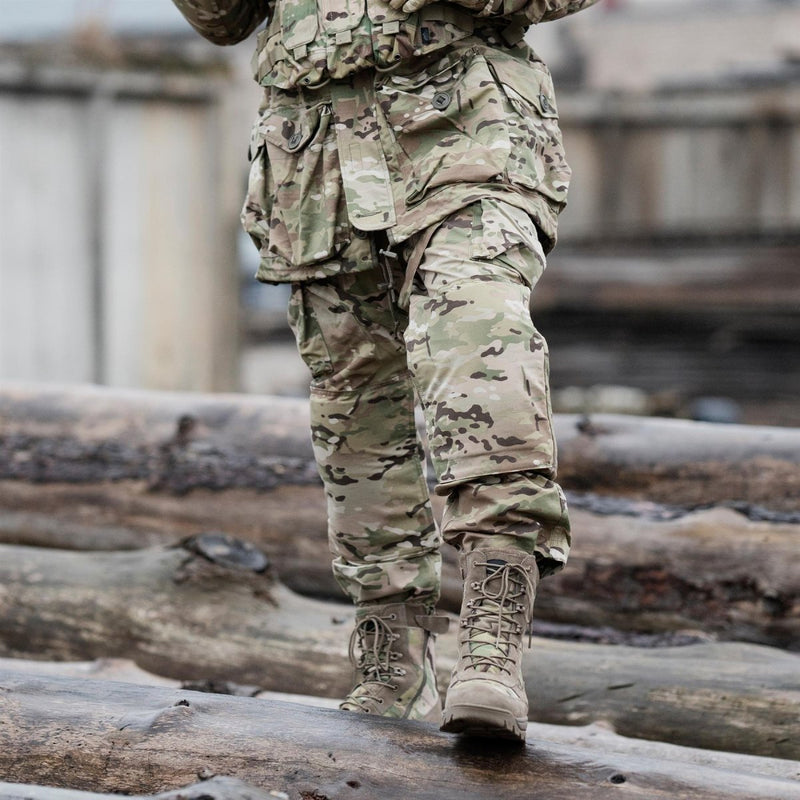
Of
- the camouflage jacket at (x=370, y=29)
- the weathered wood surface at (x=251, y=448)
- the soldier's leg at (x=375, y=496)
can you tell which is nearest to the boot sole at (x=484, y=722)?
the soldier's leg at (x=375, y=496)

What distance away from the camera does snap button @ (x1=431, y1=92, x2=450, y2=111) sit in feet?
7.83

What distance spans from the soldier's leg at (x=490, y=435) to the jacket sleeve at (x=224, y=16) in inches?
32.8

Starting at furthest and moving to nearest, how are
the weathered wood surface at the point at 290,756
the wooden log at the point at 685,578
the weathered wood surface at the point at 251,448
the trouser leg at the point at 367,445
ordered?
the weathered wood surface at the point at 251,448 → the wooden log at the point at 685,578 → the trouser leg at the point at 367,445 → the weathered wood surface at the point at 290,756

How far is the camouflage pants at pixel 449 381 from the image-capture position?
A: 220 centimetres

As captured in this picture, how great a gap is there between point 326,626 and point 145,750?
1261mm

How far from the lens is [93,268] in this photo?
9.05 meters

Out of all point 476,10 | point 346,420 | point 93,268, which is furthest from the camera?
point 93,268

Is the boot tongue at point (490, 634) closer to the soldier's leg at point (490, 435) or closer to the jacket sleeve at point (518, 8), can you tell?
the soldier's leg at point (490, 435)

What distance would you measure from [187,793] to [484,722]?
0.49m

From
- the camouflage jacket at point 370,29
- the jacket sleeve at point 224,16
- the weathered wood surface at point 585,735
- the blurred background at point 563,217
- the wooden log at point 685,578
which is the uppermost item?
the blurred background at point 563,217

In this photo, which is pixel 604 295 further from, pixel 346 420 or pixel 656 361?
pixel 346 420

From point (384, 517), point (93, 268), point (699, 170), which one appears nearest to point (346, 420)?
point (384, 517)

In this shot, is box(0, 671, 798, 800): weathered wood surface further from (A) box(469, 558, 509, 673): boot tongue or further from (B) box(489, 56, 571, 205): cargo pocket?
(B) box(489, 56, 571, 205): cargo pocket

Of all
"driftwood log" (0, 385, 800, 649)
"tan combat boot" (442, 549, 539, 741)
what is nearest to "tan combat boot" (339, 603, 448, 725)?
"tan combat boot" (442, 549, 539, 741)
